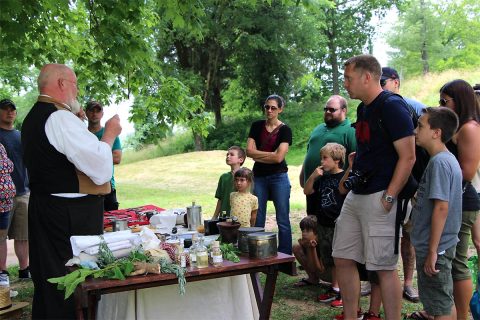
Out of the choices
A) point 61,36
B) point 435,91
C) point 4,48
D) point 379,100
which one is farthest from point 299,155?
point 379,100

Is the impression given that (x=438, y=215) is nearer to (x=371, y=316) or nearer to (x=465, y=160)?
(x=465, y=160)

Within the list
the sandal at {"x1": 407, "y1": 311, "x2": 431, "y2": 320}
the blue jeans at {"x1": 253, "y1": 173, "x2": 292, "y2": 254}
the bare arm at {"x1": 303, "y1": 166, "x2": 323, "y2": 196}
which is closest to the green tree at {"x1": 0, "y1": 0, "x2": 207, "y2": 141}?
the blue jeans at {"x1": 253, "y1": 173, "x2": 292, "y2": 254}

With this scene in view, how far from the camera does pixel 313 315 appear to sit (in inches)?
146

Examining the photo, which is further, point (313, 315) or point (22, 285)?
point (22, 285)

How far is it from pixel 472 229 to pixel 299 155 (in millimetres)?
17696

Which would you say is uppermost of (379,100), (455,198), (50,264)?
(379,100)

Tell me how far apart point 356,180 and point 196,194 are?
9518 mm

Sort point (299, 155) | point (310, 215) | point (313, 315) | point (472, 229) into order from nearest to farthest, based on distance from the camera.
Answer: point (472, 229) < point (313, 315) < point (310, 215) < point (299, 155)

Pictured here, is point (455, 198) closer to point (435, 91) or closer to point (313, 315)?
point (313, 315)

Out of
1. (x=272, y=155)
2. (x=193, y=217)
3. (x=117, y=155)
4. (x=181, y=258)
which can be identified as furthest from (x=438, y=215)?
(x=117, y=155)

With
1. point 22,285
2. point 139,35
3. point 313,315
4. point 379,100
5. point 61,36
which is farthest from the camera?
point 61,36

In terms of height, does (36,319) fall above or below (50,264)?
below

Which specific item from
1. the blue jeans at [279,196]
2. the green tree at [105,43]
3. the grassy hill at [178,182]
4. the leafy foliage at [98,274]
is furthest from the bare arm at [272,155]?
the grassy hill at [178,182]

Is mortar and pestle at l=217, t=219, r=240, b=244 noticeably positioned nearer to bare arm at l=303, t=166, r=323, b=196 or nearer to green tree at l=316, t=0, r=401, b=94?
bare arm at l=303, t=166, r=323, b=196
